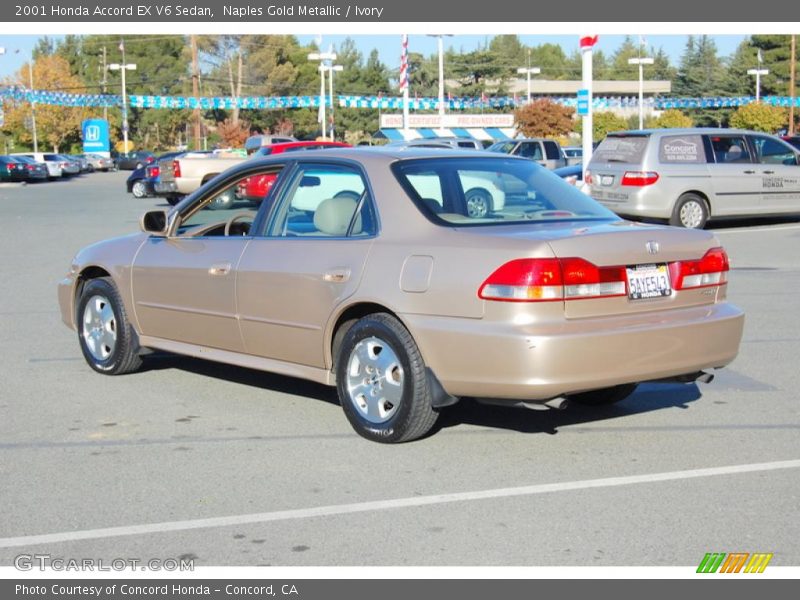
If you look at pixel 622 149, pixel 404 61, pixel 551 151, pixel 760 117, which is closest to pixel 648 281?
pixel 622 149

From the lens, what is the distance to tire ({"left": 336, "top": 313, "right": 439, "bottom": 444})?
6.09 m

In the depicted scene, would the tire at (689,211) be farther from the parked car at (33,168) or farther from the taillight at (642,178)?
the parked car at (33,168)

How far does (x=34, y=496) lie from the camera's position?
543 cm

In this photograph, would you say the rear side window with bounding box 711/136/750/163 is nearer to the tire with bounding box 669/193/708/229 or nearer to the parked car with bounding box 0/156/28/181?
the tire with bounding box 669/193/708/229

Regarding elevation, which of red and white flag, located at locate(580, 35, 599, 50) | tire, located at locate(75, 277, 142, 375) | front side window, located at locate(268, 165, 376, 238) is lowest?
tire, located at locate(75, 277, 142, 375)

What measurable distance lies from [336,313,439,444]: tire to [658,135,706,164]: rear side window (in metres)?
13.6

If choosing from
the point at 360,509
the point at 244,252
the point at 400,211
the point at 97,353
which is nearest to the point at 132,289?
the point at 97,353

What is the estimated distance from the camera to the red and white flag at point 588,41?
69.5ft

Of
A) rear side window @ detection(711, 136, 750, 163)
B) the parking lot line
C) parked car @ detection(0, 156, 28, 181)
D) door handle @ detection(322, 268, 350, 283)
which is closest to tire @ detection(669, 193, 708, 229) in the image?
rear side window @ detection(711, 136, 750, 163)

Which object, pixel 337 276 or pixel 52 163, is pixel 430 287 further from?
pixel 52 163

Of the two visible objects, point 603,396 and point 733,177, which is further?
point 733,177

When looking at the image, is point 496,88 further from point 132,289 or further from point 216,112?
point 132,289

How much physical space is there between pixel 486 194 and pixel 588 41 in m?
15.4

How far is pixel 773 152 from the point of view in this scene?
66.7 feet
